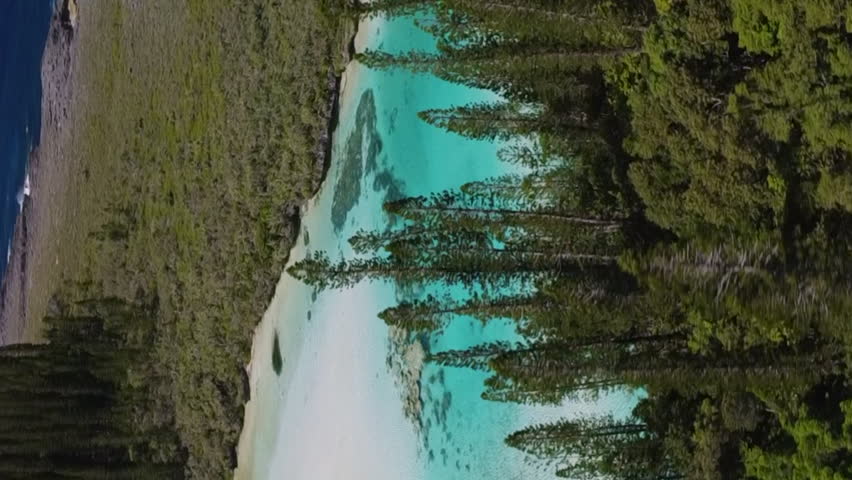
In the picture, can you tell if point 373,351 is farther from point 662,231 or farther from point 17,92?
point 17,92

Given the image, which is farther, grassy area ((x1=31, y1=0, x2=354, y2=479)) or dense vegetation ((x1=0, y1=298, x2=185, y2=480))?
dense vegetation ((x1=0, y1=298, x2=185, y2=480))

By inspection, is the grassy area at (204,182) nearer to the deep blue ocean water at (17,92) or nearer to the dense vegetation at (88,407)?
the dense vegetation at (88,407)

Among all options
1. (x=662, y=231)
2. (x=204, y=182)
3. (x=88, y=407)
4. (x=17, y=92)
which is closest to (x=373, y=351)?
(x=204, y=182)

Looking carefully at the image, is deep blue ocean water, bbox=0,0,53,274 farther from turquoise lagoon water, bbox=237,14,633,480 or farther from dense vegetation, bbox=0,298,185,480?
turquoise lagoon water, bbox=237,14,633,480

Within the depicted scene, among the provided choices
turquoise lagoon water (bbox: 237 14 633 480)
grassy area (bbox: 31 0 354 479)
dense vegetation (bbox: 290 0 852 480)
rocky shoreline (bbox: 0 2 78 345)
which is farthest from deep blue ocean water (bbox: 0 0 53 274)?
dense vegetation (bbox: 290 0 852 480)

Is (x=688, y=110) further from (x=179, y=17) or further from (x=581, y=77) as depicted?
(x=179, y=17)

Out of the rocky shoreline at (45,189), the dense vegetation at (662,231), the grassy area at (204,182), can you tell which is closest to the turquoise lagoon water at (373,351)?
the grassy area at (204,182)

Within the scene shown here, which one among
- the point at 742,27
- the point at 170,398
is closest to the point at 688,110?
the point at 742,27
